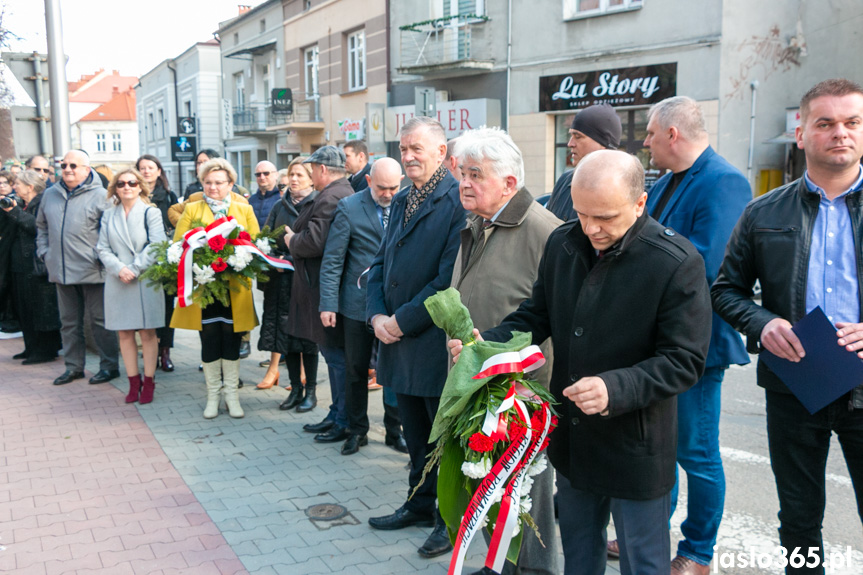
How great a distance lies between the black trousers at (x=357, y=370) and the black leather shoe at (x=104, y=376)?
3361 mm

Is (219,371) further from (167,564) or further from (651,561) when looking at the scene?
(651,561)

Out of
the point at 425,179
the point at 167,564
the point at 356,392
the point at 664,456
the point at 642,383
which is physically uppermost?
the point at 425,179

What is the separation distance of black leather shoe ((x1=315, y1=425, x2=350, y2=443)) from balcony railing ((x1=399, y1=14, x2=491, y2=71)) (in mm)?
14485

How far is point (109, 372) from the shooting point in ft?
25.1

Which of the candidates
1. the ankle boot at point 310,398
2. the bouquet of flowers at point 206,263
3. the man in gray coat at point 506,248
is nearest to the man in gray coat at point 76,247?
the bouquet of flowers at point 206,263

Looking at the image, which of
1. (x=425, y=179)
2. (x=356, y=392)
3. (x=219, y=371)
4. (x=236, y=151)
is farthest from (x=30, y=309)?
(x=236, y=151)

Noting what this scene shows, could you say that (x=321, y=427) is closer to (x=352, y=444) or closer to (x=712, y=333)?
(x=352, y=444)

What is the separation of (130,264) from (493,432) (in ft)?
16.5

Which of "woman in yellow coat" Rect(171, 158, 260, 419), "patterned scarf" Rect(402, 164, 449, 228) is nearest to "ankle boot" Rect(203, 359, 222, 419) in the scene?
"woman in yellow coat" Rect(171, 158, 260, 419)

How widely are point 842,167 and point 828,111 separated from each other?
8.5 inches

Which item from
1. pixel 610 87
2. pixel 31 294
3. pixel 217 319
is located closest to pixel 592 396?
pixel 217 319

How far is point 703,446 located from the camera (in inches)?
137

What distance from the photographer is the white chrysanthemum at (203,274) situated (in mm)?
6016

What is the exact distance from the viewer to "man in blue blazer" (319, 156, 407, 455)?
5.36 m
